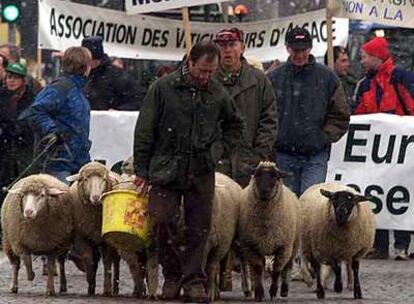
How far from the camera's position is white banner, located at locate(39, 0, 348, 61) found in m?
18.4

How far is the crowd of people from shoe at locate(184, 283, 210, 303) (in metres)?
0.01

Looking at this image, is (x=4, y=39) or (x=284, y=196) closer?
(x=284, y=196)

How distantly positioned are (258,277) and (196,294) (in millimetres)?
876

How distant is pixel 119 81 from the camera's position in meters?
16.7

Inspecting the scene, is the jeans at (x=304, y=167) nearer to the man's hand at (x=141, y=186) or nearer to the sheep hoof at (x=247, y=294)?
the sheep hoof at (x=247, y=294)

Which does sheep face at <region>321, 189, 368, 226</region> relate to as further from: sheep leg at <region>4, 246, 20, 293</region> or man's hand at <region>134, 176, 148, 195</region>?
sheep leg at <region>4, 246, 20, 293</region>

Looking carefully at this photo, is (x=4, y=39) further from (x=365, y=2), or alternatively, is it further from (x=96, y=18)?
(x=365, y=2)

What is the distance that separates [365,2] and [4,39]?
61.8ft

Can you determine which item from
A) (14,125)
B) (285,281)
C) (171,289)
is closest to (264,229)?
(285,281)

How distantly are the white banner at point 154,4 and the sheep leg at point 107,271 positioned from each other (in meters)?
4.32

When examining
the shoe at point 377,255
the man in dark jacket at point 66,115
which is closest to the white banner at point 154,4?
the man in dark jacket at point 66,115

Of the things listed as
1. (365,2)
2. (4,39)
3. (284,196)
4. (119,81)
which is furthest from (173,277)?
(4,39)

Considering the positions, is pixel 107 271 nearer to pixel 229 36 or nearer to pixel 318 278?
pixel 318 278

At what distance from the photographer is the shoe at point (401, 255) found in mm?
16547
